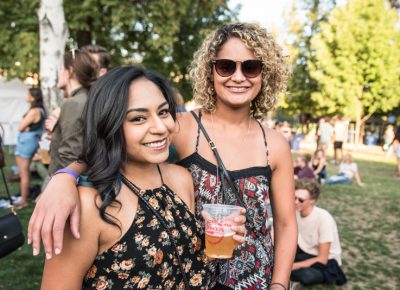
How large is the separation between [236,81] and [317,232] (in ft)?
12.1

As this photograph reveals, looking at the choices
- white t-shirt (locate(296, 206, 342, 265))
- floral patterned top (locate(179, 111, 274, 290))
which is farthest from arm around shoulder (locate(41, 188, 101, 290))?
white t-shirt (locate(296, 206, 342, 265))

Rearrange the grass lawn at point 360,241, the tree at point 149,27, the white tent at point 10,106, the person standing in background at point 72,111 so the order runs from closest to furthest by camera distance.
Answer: the person standing in background at point 72,111 < the grass lawn at point 360,241 < the tree at point 149,27 < the white tent at point 10,106

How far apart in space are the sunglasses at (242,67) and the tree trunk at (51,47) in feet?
17.2

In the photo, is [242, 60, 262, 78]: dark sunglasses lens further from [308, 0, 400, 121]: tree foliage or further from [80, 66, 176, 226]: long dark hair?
[308, 0, 400, 121]: tree foliage

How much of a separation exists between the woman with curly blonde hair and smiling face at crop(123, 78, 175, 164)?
14.2 inches

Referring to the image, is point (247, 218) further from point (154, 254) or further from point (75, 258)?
point (75, 258)

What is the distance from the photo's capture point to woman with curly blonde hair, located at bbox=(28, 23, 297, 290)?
193cm

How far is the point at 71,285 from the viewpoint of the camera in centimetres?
144

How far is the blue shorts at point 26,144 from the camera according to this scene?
24.0ft

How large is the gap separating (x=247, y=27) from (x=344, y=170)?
11813 mm

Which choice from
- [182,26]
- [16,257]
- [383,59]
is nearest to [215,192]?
[16,257]

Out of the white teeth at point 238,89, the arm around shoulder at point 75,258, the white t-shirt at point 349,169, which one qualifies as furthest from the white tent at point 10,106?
the arm around shoulder at point 75,258

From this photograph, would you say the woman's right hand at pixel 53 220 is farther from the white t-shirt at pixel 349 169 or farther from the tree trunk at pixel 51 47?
the white t-shirt at pixel 349 169

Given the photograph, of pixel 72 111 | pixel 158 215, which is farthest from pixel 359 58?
pixel 158 215
